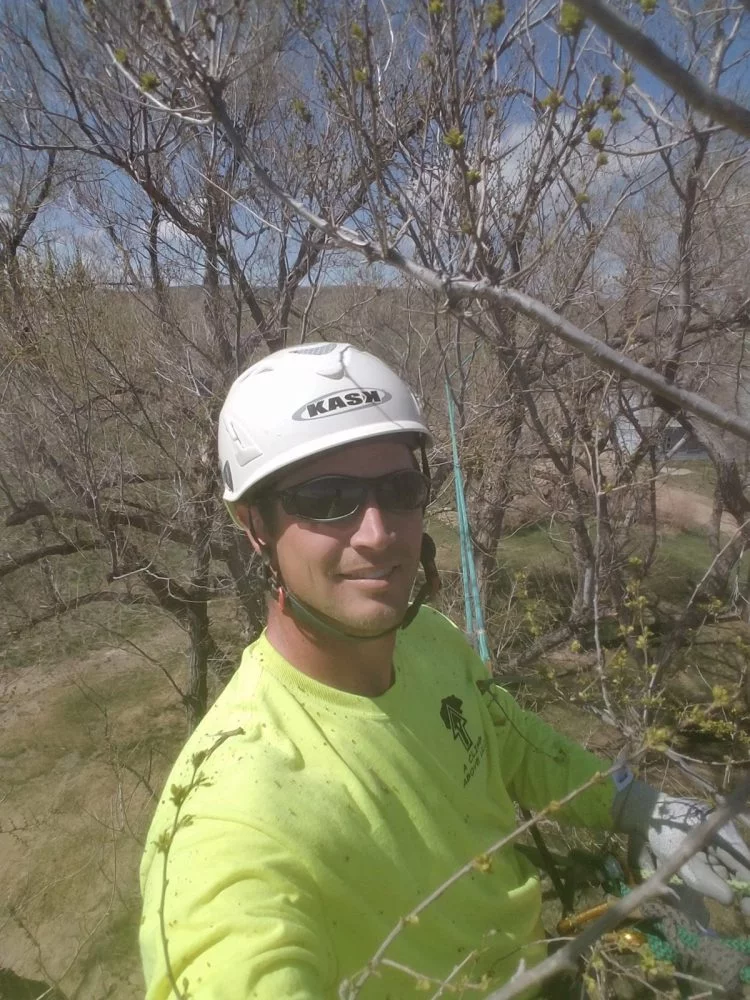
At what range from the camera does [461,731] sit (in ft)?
6.84

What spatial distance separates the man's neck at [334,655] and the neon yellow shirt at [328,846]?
5cm

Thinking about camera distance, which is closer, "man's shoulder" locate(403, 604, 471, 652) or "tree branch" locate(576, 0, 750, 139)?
"tree branch" locate(576, 0, 750, 139)

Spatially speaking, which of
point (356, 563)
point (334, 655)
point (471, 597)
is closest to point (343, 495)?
point (356, 563)

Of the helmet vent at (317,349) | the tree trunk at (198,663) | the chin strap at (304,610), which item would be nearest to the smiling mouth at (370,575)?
the chin strap at (304,610)

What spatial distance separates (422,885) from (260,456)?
1.28 metres

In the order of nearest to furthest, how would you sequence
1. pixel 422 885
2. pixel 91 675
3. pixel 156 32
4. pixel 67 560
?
pixel 422 885 → pixel 156 32 → pixel 91 675 → pixel 67 560

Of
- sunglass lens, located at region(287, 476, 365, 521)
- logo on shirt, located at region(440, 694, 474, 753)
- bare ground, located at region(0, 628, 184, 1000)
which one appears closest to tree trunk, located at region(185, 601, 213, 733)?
bare ground, located at region(0, 628, 184, 1000)

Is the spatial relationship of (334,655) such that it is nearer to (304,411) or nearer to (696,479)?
(304,411)

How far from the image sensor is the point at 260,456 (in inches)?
78.8

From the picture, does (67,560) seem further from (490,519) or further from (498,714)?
(498,714)

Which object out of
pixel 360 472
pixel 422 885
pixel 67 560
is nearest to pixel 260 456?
pixel 360 472

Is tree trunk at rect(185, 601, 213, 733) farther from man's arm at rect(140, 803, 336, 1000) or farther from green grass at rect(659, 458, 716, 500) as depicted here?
green grass at rect(659, 458, 716, 500)

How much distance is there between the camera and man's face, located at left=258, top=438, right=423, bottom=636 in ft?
5.72

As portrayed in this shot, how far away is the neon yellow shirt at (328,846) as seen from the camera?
122 centimetres
